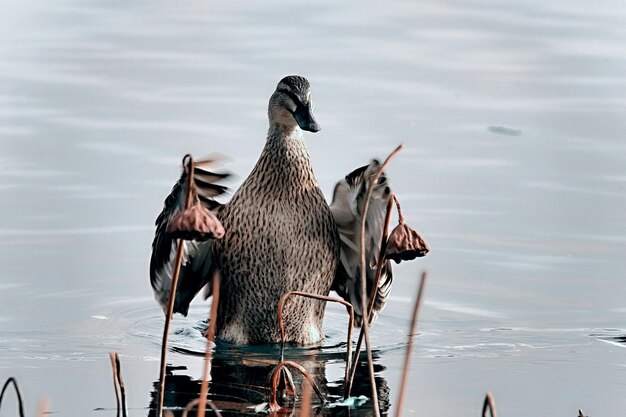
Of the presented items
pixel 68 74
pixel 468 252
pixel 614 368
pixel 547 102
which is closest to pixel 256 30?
pixel 68 74

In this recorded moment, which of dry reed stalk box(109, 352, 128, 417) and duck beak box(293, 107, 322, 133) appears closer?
dry reed stalk box(109, 352, 128, 417)

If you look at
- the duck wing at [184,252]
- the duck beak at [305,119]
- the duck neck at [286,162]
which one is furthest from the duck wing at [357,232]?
the duck wing at [184,252]

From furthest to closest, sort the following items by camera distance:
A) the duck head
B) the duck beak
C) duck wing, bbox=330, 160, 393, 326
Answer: the duck head → the duck beak → duck wing, bbox=330, 160, 393, 326

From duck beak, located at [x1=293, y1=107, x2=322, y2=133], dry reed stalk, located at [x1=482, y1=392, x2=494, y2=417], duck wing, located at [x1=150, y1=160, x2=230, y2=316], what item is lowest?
dry reed stalk, located at [x1=482, y1=392, x2=494, y2=417]

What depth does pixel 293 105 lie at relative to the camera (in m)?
8.60

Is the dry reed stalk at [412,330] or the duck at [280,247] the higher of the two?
the duck at [280,247]

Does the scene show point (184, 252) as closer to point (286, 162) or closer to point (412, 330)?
point (286, 162)

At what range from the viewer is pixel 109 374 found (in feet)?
24.6

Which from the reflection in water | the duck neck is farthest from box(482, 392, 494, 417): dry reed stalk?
the duck neck

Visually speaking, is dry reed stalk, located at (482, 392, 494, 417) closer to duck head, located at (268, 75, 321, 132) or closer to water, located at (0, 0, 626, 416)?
water, located at (0, 0, 626, 416)

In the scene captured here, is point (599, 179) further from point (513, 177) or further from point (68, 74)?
point (68, 74)

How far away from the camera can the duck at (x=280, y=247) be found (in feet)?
27.9

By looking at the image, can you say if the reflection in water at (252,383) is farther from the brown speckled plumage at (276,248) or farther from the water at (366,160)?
the brown speckled plumage at (276,248)

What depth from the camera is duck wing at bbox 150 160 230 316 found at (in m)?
7.80
